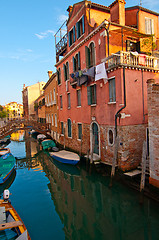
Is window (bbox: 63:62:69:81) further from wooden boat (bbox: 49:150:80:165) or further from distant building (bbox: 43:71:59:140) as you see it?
wooden boat (bbox: 49:150:80:165)

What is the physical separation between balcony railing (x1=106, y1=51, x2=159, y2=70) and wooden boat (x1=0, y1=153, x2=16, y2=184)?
984cm

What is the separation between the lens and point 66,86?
680 inches

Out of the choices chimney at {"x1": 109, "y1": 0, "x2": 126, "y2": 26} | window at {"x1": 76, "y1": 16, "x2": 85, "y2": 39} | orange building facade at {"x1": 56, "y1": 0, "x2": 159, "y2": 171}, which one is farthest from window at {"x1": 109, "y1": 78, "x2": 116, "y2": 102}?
window at {"x1": 76, "y1": 16, "x2": 85, "y2": 39}

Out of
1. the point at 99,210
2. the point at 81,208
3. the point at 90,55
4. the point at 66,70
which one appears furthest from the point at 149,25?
the point at 81,208

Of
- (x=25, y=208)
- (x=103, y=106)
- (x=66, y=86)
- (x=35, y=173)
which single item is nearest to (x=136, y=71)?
(x=103, y=106)

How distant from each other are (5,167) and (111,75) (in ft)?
32.0

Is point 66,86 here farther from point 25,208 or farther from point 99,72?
point 25,208

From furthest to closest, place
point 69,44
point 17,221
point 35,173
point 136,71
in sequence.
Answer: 1. point 69,44
2. point 35,173
3. point 136,71
4. point 17,221

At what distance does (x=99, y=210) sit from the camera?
7676 mm

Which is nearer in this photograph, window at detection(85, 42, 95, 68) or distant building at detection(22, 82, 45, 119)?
window at detection(85, 42, 95, 68)

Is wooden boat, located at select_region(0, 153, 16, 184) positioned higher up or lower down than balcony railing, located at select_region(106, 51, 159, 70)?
lower down

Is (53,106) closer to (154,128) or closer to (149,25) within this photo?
(149,25)

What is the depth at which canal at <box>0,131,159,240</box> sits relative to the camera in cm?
621

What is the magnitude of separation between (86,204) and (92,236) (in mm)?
2261
